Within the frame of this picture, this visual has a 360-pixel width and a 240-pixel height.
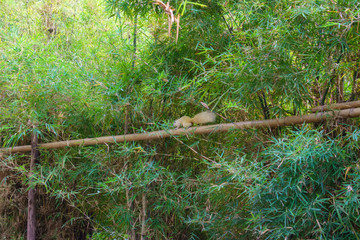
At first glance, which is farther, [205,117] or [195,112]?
[195,112]

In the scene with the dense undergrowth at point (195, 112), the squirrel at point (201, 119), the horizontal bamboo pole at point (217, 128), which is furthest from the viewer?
the squirrel at point (201, 119)

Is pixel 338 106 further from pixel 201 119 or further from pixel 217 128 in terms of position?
pixel 201 119

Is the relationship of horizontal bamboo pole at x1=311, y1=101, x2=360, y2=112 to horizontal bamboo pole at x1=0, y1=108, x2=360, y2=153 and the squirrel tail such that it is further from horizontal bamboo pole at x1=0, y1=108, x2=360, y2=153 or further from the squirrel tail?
the squirrel tail

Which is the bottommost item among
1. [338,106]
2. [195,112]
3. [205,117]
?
[195,112]

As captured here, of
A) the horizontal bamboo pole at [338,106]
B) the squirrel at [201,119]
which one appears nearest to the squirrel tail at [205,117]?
the squirrel at [201,119]

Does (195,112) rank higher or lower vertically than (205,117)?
lower

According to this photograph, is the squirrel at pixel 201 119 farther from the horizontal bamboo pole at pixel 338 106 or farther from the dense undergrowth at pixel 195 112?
the horizontal bamboo pole at pixel 338 106

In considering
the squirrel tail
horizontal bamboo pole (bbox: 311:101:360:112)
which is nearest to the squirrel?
the squirrel tail

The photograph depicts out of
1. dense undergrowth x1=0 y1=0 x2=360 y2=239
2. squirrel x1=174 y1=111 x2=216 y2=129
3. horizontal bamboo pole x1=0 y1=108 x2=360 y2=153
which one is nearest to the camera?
dense undergrowth x1=0 y1=0 x2=360 y2=239

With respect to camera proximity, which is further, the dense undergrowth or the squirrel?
the squirrel

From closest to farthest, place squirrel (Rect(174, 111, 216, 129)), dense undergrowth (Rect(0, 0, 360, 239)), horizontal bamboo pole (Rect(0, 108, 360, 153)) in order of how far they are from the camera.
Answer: dense undergrowth (Rect(0, 0, 360, 239)) → horizontal bamboo pole (Rect(0, 108, 360, 153)) → squirrel (Rect(174, 111, 216, 129))

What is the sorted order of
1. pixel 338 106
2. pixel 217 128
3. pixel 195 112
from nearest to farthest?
pixel 338 106
pixel 217 128
pixel 195 112

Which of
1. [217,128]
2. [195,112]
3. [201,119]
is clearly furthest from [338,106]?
[195,112]

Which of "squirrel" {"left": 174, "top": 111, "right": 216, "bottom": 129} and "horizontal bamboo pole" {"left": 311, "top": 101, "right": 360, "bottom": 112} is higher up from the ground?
"horizontal bamboo pole" {"left": 311, "top": 101, "right": 360, "bottom": 112}
